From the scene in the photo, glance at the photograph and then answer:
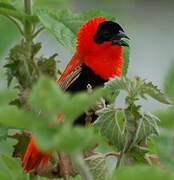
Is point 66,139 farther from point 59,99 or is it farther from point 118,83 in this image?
point 118,83

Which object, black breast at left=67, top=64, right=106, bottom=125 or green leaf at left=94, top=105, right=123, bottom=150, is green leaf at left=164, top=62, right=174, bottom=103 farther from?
black breast at left=67, top=64, right=106, bottom=125

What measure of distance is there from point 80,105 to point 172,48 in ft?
10.9

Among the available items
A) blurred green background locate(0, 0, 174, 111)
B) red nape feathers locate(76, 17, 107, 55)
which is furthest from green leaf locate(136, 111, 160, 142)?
blurred green background locate(0, 0, 174, 111)

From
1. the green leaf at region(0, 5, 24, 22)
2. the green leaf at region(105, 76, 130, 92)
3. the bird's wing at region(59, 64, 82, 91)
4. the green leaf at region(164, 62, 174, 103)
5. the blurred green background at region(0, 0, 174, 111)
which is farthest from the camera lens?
the blurred green background at region(0, 0, 174, 111)

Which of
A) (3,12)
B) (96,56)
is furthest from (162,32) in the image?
(3,12)

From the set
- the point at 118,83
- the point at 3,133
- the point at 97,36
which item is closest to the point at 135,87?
the point at 118,83

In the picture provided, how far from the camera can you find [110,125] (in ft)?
1.55

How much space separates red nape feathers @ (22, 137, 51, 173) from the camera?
2.16 feet

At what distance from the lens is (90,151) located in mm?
511

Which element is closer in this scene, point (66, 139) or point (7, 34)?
point (66, 139)

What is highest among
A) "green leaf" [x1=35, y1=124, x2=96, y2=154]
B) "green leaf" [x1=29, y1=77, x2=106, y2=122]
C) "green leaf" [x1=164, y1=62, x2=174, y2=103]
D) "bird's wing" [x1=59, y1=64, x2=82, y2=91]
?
"green leaf" [x1=29, y1=77, x2=106, y2=122]

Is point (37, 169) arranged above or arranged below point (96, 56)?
below

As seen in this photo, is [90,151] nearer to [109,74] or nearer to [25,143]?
[25,143]

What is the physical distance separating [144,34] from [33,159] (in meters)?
3.23
